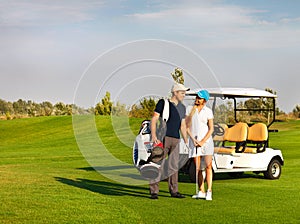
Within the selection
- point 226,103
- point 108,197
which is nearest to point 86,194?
point 108,197

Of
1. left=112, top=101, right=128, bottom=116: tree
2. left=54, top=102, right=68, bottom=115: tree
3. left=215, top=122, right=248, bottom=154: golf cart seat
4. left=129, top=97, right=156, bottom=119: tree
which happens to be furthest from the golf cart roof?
left=54, top=102, right=68, bottom=115: tree

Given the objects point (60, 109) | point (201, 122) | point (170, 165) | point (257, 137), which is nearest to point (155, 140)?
point (170, 165)

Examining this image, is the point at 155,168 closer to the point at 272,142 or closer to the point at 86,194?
the point at 86,194

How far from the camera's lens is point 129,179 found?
13492 millimetres

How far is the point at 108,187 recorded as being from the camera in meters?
11.9

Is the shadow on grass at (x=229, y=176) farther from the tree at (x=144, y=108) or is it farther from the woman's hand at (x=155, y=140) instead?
the woman's hand at (x=155, y=140)

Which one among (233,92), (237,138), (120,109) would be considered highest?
(233,92)

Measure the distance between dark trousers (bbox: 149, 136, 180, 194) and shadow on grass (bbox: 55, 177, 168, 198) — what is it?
50 centimetres

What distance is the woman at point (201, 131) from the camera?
1015 centimetres

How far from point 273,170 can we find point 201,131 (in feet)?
13.8

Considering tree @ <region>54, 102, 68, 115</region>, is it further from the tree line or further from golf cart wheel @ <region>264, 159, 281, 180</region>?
golf cart wheel @ <region>264, 159, 281, 180</region>

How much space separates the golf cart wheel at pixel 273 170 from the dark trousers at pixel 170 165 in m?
3.84

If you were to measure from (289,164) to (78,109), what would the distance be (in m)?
7.99

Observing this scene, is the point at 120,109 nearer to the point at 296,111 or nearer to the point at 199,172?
the point at 199,172
